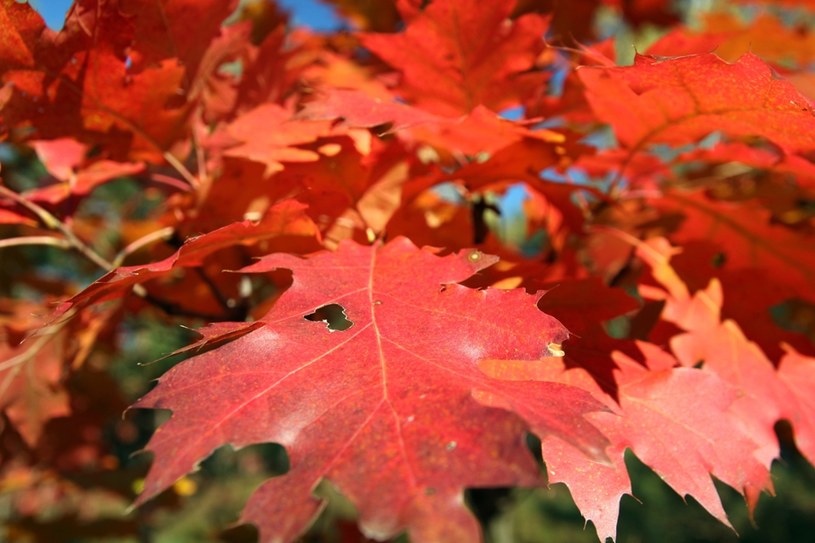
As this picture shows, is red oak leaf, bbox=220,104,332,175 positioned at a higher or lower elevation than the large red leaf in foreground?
higher

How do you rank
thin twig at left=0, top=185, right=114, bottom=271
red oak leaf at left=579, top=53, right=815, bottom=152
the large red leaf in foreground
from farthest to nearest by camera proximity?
1. thin twig at left=0, top=185, right=114, bottom=271
2. red oak leaf at left=579, top=53, right=815, bottom=152
3. the large red leaf in foreground

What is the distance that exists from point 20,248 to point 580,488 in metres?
2.19

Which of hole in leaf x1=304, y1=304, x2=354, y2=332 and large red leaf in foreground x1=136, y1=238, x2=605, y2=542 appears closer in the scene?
large red leaf in foreground x1=136, y1=238, x2=605, y2=542

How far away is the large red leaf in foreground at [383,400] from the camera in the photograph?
0.35 meters

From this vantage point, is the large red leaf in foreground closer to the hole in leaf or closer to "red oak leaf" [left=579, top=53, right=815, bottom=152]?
the hole in leaf

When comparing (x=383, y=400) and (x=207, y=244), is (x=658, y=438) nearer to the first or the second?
(x=383, y=400)

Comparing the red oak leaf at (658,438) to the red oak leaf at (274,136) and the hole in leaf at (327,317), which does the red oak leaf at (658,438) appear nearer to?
the hole in leaf at (327,317)

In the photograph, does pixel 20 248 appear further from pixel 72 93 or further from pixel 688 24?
pixel 688 24

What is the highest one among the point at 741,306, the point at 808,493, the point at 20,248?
the point at 20,248

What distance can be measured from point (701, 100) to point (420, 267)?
1.03 feet

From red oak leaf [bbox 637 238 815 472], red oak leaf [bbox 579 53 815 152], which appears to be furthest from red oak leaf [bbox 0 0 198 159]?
red oak leaf [bbox 637 238 815 472]

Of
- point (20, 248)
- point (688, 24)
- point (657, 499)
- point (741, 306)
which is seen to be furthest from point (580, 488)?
point (657, 499)

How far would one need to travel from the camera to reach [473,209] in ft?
2.83

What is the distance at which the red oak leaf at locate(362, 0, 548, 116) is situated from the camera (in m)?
0.73
